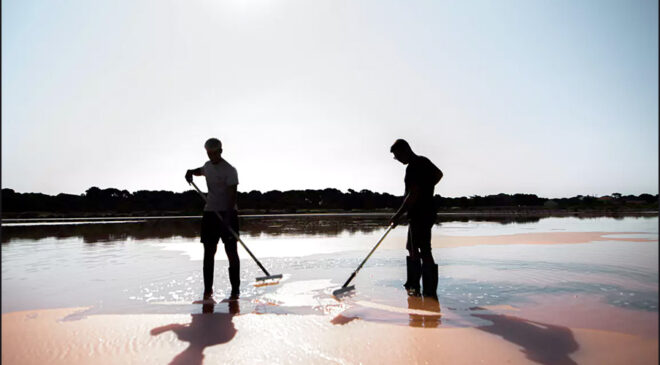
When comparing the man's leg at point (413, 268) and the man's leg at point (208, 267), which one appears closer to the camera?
Answer: the man's leg at point (208, 267)

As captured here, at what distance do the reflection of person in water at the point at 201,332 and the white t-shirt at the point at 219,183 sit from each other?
4.87 feet

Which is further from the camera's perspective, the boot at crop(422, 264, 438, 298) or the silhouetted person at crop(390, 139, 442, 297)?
the silhouetted person at crop(390, 139, 442, 297)

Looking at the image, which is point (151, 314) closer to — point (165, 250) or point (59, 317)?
point (59, 317)

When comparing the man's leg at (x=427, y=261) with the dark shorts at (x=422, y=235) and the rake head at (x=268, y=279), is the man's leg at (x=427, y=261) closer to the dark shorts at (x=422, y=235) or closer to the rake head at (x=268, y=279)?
the dark shorts at (x=422, y=235)

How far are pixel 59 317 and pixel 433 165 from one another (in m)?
4.49

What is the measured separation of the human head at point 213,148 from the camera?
5.64 meters

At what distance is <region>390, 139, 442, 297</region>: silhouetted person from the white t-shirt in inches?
84.4

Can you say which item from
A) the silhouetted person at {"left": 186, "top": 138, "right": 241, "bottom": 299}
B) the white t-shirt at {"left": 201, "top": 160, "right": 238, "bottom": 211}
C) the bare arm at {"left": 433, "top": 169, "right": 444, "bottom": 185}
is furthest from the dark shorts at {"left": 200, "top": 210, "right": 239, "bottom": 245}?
the bare arm at {"left": 433, "top": 169, "right": 444, "bottom": 185}

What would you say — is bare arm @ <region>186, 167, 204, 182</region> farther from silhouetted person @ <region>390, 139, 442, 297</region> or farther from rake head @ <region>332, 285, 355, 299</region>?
silhouetted person @ <region>390, 139, 442, 297</region>

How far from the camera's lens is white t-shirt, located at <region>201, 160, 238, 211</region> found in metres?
5.66

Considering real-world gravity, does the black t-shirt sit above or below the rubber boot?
above

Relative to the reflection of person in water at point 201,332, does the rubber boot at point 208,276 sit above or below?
above

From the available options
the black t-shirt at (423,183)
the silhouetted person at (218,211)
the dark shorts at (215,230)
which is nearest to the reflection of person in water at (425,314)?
the black t-shirt at (423,183)

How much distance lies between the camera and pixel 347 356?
10.5 feet
